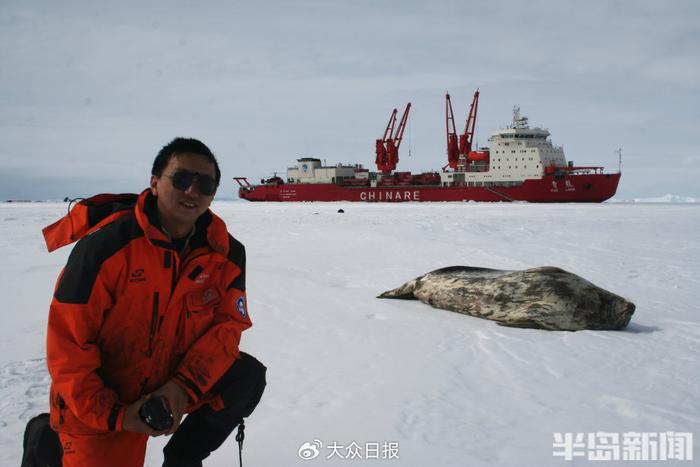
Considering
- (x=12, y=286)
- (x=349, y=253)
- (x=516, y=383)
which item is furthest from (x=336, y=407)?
(x=349, y=253)

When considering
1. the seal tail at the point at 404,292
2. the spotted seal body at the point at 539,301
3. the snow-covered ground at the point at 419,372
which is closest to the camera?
the snow-covered ground at the point at 419,372

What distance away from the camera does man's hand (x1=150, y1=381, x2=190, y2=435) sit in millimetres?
1555

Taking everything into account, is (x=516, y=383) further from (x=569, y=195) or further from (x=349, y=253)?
(x=569, y=195)

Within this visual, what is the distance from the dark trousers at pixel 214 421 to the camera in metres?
1.74

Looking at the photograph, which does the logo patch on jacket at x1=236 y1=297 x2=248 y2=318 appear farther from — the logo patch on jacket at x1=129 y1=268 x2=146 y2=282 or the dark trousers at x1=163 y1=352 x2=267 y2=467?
the logo patch on jacket at x1=129 y1=268 x2=146 y2=282

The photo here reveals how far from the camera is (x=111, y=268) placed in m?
1.52

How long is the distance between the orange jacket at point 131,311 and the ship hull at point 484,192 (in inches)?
1286

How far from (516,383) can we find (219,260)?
6.05ft

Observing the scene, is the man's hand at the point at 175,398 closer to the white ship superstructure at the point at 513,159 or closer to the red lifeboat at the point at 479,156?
the white ship superstructure at the point at 513,159

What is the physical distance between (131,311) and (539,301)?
323 cm

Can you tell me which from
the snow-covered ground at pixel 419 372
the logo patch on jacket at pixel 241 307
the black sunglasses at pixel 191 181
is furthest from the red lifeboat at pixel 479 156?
the black sunglasses at pixel 191 181

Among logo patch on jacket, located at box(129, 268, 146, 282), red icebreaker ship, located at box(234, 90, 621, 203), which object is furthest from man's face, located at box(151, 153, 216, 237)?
red icebreaker ship, located at box(234, 90, 621, 203)

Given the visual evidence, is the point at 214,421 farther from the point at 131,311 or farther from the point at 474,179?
the point at 474,179

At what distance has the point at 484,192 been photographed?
33094 mm
